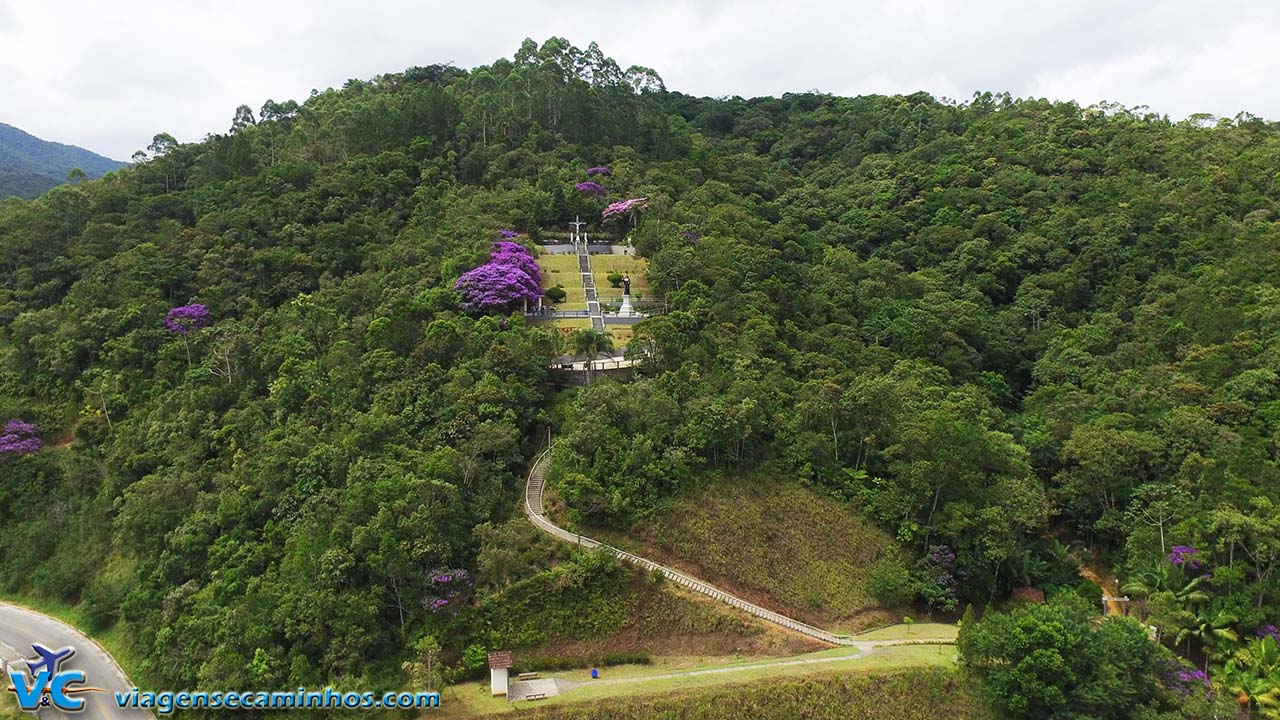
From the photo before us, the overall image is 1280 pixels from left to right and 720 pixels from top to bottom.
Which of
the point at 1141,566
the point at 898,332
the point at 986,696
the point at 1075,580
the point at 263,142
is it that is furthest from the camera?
the point at 263,142

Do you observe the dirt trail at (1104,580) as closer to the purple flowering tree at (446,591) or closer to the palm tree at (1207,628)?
the palm tree at (1207,628)

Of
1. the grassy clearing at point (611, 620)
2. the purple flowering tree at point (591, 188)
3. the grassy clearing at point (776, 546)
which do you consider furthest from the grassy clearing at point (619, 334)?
the purple flowering tree at point (591, 188)

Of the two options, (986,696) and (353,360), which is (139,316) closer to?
(353,360)

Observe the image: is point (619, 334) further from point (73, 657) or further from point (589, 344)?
point (73, 657)

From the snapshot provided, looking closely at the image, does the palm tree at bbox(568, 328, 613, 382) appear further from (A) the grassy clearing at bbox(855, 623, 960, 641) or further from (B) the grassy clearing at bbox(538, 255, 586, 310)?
(A) the grassy clearing at bbox(855, 623, 960, 641)

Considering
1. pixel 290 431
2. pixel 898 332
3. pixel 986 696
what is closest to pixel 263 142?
pixel 290 431

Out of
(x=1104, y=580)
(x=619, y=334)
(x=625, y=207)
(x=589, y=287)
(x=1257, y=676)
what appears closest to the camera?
(x=1257, y=676)

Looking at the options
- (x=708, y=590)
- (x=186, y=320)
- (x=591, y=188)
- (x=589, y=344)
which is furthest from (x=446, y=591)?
(x=591, y=188)

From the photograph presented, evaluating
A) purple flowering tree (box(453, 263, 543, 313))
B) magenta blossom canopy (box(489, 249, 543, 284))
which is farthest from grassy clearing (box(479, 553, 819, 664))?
magenta blossom canopy (box(489, 249, 543, 284))
